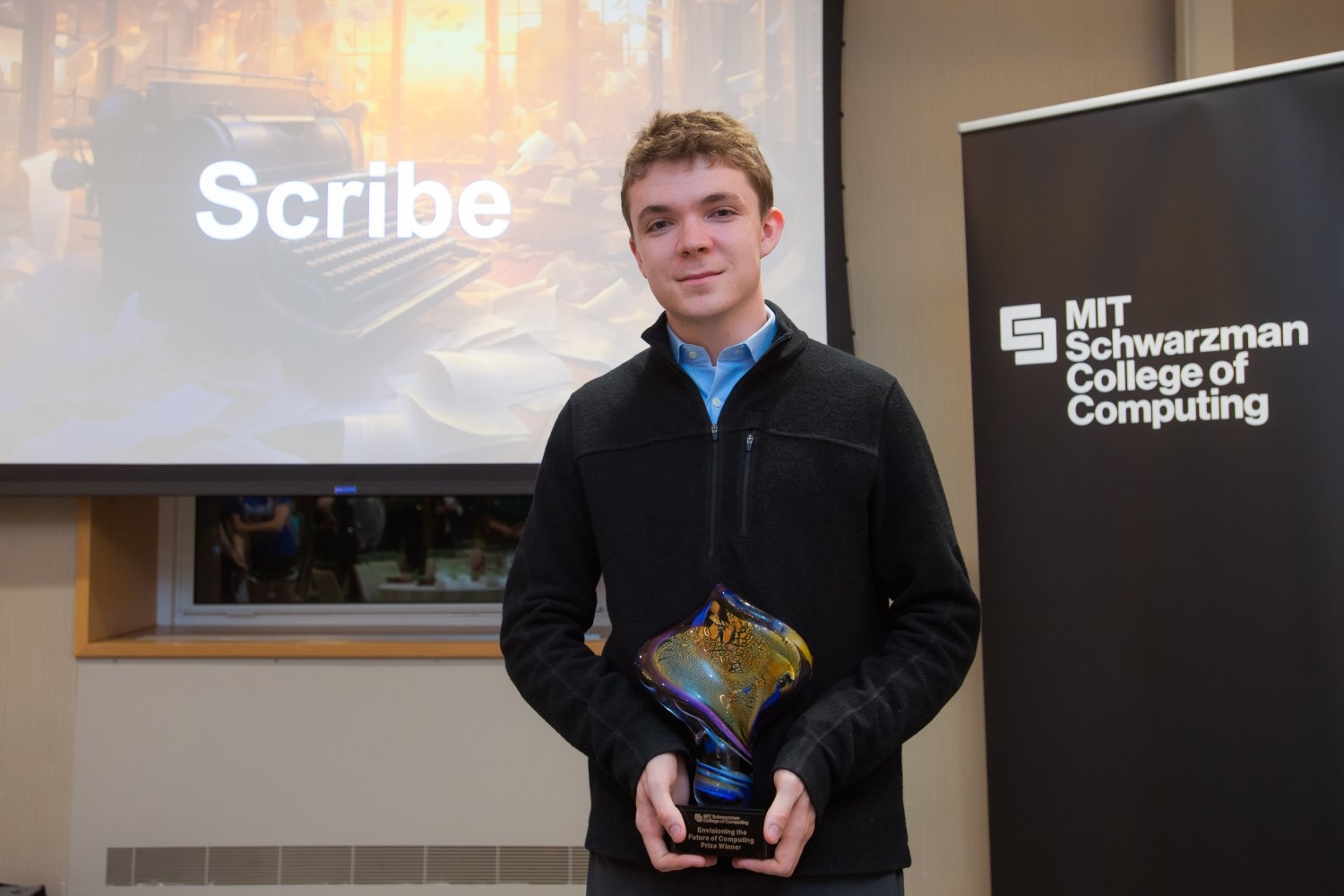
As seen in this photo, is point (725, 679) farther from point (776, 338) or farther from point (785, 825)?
point (776, 338)

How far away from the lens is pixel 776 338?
108 cm

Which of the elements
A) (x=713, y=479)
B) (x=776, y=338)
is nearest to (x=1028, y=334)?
(x=776, y=338)

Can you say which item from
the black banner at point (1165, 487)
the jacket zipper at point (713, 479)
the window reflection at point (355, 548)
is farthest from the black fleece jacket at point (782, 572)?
the window reflection at point (355, 548)

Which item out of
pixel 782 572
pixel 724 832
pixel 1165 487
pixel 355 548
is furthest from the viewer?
pixel 355 548

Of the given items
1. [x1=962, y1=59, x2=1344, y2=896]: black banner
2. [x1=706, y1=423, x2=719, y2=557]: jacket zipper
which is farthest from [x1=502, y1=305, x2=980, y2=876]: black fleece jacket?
[x1=962, y1=59, x2=1344, y2=896]: black banner

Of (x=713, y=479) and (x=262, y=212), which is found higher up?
(x=262, y=212)

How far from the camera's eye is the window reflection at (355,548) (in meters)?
2.80

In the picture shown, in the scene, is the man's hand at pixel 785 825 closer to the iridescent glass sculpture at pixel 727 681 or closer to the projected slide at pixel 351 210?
the iridescent glass sculpture at pixel 727 681

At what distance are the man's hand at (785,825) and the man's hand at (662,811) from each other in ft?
0.17

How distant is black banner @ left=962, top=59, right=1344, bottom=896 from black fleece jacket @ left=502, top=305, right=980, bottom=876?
3.70ft

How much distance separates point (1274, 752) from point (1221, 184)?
1.08 m

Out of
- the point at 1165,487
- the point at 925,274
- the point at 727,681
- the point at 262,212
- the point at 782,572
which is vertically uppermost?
the point at 262,212

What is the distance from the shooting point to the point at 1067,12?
2658 mm

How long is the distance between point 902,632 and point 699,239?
448 mm
